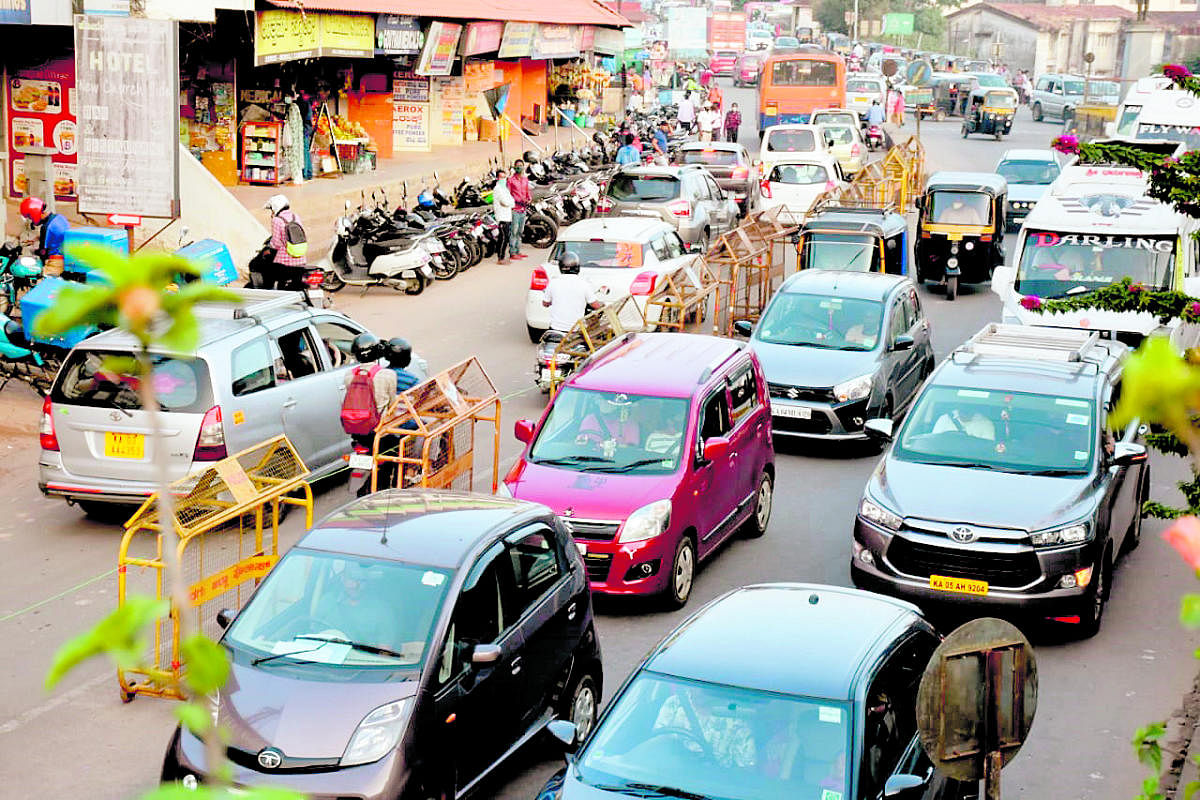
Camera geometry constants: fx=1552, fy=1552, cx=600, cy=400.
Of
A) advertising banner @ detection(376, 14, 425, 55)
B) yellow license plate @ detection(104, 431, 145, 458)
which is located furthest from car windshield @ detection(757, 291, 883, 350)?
advertising banner @ detection(376, 14, 425, 55)

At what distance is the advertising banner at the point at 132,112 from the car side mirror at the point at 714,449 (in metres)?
9.14

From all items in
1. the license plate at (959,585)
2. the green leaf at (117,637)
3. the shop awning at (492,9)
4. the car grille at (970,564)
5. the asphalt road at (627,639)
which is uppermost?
the shop awning at (492,9)

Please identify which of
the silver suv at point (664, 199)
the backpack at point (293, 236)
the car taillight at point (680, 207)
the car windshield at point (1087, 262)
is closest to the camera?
the car windshield at point (1087, 262)

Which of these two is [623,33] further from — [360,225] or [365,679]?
[365,679]

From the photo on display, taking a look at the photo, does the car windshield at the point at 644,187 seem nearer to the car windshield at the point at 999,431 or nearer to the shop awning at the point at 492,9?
the shop awning at the point at 492,9

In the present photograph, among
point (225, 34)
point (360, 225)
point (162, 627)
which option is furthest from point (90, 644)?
point (225, 34)

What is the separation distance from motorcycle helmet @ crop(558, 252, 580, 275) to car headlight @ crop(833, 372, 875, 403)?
16.1 ft

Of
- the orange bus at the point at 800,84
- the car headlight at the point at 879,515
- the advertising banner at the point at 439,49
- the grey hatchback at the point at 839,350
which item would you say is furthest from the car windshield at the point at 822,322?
the orange bus at the point at 800,84

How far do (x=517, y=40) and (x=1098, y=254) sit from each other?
23142 millimetres

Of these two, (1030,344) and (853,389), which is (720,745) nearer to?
(1030,344)

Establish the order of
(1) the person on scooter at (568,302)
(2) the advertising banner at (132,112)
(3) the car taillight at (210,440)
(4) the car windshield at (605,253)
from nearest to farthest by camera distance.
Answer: (3) the car taillight at (210,440) → (1) the person on scooter at (568,302) → (2) the advertising banner at (132,112) → (4) the car windshield at (605,253)

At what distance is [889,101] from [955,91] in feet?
14.0

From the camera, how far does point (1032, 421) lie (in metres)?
11.8

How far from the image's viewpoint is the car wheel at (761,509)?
12984 millimetres
